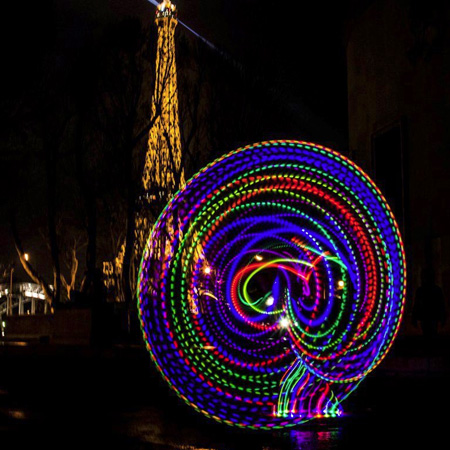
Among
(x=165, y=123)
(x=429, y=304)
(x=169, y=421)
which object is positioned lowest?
(x=169, y=421)

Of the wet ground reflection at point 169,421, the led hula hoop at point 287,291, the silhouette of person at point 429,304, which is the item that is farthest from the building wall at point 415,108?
the led hula hoop at point 287,291

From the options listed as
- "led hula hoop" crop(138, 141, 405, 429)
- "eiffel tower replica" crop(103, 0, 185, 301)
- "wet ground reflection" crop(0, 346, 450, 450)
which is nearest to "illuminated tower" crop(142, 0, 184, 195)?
"eiffel tower replica" crop(103, 0, 185, 301)

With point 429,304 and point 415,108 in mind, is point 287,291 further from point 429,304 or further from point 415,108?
point 415,108

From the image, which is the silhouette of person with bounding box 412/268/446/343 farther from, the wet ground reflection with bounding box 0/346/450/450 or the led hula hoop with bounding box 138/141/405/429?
the led hula hoop with bounding box 138/141/405/429

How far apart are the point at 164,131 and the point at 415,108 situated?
385 inches

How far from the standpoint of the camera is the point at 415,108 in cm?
2786

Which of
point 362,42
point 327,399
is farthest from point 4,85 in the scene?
point 362,42

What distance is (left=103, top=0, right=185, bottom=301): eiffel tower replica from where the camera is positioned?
2964 cm

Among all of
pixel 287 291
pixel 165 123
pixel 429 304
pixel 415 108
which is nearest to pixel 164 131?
pixel 165 123

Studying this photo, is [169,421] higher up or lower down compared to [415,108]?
lower down

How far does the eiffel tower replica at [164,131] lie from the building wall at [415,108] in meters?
7.67

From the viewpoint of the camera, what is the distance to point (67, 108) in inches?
1154

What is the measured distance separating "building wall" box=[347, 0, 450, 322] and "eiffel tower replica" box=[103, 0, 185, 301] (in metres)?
7.67

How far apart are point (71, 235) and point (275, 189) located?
46.3 m
